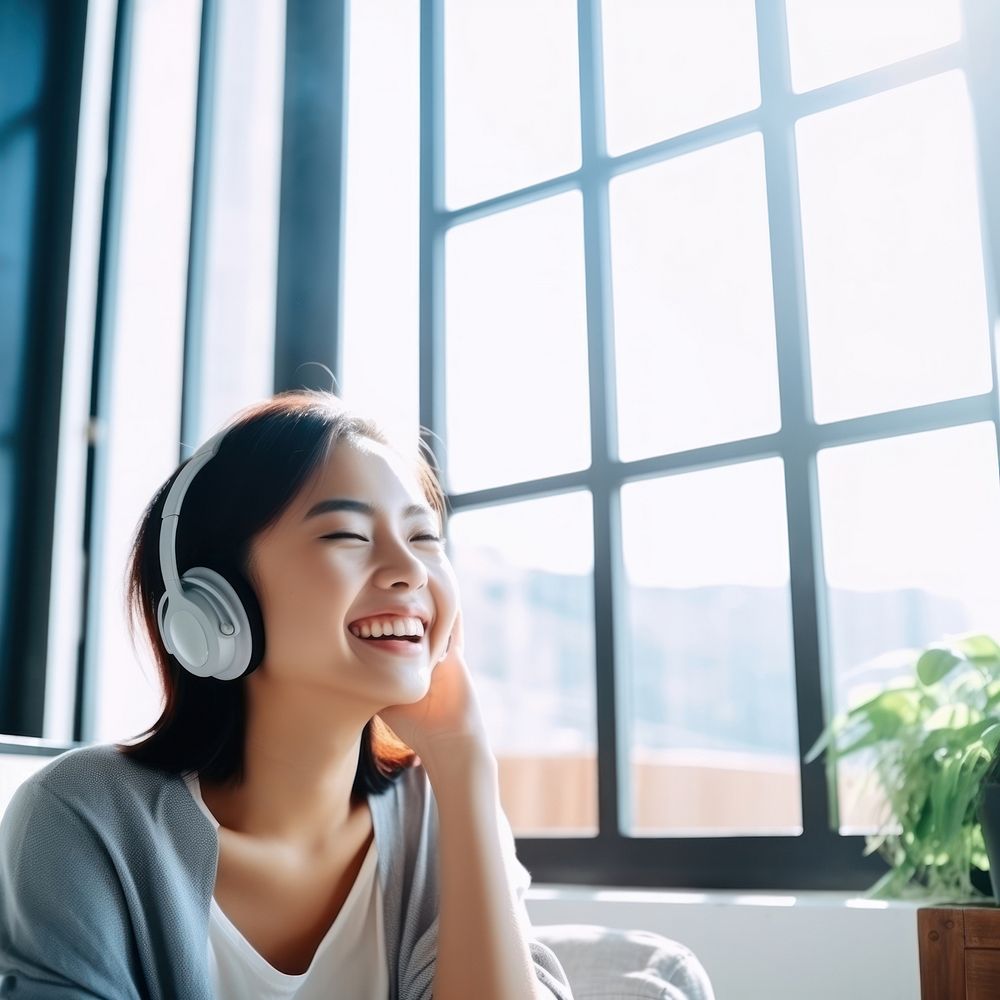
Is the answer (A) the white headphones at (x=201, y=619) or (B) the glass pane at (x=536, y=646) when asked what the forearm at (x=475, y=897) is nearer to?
(A) the white headphones at (x=201, y=619)

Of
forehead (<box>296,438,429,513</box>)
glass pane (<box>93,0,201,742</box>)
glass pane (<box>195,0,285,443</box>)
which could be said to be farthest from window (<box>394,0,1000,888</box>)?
forehead (<box>296,438,429,513</box>)

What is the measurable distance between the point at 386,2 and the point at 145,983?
2.16m

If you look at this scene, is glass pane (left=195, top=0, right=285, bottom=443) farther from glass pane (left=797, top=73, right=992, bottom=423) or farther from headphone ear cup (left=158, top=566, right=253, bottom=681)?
headphone ear cup (left=158, top=566, right=253, bottom=681)

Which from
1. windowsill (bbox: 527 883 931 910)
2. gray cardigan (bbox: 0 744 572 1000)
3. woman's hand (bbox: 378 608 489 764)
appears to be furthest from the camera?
windowsill (bbox: 527 883 931 910)

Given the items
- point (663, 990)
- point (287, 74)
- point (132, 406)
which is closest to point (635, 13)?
point (287, 74)

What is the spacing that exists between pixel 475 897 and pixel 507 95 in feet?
5.81

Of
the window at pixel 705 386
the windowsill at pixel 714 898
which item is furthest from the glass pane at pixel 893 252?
the windowsill at pixel 714 898

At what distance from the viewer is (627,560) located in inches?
81.4

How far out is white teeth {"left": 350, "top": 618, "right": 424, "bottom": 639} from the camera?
3.83 ft

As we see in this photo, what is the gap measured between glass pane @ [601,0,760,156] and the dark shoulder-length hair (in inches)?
44.4

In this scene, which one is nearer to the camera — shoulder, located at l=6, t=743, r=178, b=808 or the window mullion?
shoulder, located at l=6, t=743, r=178, b=808

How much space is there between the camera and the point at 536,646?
9.05 ft

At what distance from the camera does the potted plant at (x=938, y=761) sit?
1330mm

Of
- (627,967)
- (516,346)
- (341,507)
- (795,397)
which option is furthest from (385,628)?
(516,346)
